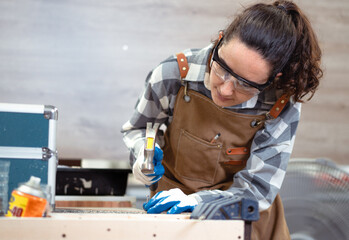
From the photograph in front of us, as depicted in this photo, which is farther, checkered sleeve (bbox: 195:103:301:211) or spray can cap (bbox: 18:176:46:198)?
checkered sleeve (bbox: 195:103:301:211)

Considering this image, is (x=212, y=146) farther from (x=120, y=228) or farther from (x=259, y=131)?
(x=120, y=228)

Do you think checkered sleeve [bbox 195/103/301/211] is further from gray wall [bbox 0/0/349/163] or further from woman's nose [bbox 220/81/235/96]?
gray wall [bbox 0/0/349/163]

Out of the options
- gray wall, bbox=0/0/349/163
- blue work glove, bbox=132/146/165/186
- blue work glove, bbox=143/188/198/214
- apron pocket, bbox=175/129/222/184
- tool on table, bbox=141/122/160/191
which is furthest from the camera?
gray wall, bbox=0/0/349/163

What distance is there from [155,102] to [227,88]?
0.36 m

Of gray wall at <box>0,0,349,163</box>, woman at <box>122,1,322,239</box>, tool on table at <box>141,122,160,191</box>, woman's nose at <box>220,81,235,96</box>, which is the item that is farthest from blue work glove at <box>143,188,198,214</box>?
gray wall at <box>0,0,349,163</box>

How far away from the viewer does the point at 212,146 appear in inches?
55.1

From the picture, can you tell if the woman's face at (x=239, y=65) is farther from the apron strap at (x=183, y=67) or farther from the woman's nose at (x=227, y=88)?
the apron strap at (x=183, y=67)

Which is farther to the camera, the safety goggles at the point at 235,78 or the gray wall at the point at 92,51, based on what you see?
the gray wall at the point at 92,51

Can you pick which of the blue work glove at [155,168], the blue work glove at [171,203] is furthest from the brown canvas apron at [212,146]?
the blue work glove at [171,203]

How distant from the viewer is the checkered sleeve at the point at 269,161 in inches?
50.4

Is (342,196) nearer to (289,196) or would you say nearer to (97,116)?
(289,196)

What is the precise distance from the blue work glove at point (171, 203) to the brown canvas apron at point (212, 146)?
0.32 metres

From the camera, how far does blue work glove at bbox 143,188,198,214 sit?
1.04m

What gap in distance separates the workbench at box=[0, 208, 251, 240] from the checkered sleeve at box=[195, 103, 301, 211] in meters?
0.53
